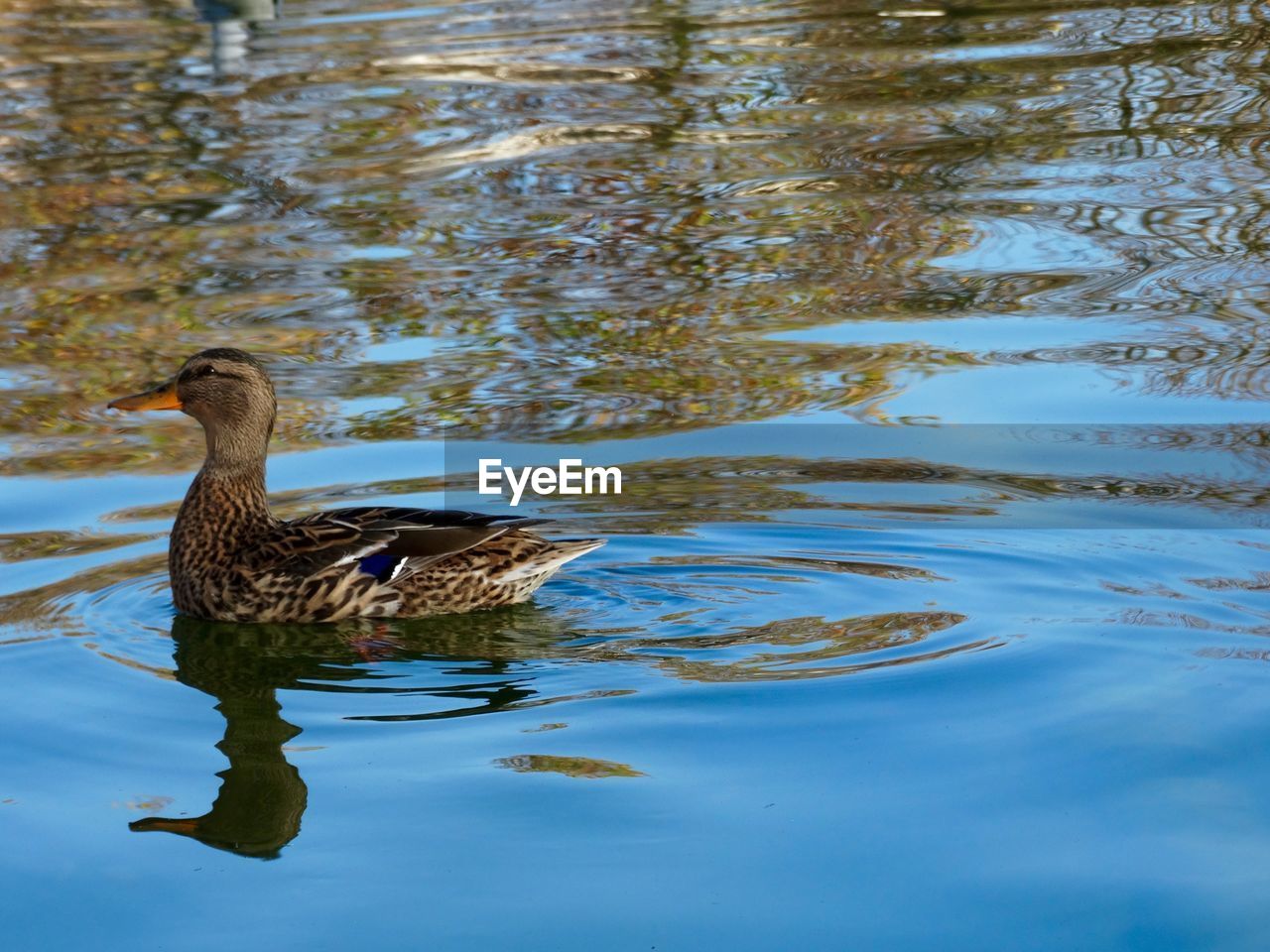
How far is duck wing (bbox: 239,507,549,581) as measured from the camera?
699 centimetres

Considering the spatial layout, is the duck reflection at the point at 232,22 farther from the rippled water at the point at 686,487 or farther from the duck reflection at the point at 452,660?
the duck reflection at the point at 452,660

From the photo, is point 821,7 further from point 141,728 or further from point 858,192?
point 141,728

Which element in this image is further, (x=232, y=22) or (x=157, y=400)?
(x=232, y=22)

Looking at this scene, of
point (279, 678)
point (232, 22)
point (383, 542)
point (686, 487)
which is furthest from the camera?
point (232, 22)

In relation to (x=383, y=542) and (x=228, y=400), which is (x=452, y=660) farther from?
(x=228, y=400)

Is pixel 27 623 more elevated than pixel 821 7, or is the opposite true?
pixel 821 7

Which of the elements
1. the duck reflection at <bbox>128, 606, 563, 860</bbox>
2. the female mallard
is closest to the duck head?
the female mallard

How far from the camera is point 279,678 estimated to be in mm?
6469

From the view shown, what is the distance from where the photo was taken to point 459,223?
13.0 meters

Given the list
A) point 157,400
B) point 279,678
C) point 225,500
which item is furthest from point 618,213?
point 279,678

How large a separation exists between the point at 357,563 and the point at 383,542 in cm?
13

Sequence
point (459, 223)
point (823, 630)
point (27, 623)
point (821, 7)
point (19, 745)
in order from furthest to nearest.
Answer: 1. point (821, 7)
2. point (459, 223)
3. point (27, 623)
4. point (823, 630)
5. point (19, 745)

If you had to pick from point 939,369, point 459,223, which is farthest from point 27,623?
point 459,223

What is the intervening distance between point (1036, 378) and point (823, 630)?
134 inches
